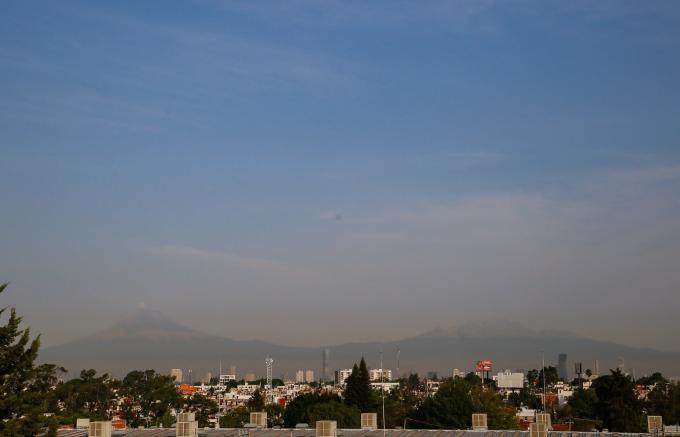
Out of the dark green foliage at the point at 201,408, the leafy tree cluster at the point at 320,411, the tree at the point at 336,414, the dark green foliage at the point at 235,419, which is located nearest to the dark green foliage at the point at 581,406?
the leafy tree cluster at the point at 320,411

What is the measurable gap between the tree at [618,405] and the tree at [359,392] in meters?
48.6

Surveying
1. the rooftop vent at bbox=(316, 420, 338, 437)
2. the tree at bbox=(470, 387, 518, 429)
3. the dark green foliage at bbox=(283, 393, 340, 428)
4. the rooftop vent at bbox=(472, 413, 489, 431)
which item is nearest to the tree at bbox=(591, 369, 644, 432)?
the tree at bbox=(470, 387, 518, 429)

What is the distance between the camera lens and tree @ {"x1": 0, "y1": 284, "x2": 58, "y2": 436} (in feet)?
217

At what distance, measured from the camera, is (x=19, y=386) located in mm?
68750

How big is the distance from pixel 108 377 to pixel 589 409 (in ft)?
302

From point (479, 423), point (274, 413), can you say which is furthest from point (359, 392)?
point (479, 423)

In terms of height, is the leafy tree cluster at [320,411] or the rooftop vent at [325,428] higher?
the rooftop vent at [325,428]

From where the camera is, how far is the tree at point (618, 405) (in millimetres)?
113812

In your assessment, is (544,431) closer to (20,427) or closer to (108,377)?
(20,427)

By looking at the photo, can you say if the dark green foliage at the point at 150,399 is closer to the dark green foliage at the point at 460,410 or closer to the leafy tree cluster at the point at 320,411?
the leafy tree cluster at the point at 320,411

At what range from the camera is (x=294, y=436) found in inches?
3017

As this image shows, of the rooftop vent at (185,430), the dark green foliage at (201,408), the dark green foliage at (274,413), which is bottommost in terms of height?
the dark green foliage at (274,413)

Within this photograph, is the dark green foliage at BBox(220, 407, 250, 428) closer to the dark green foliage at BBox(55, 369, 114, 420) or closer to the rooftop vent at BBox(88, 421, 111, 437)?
the dark green foliage at BBox(55, 369, 114, 420)

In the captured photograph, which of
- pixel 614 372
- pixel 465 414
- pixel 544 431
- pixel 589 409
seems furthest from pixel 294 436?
pixel 589 409
